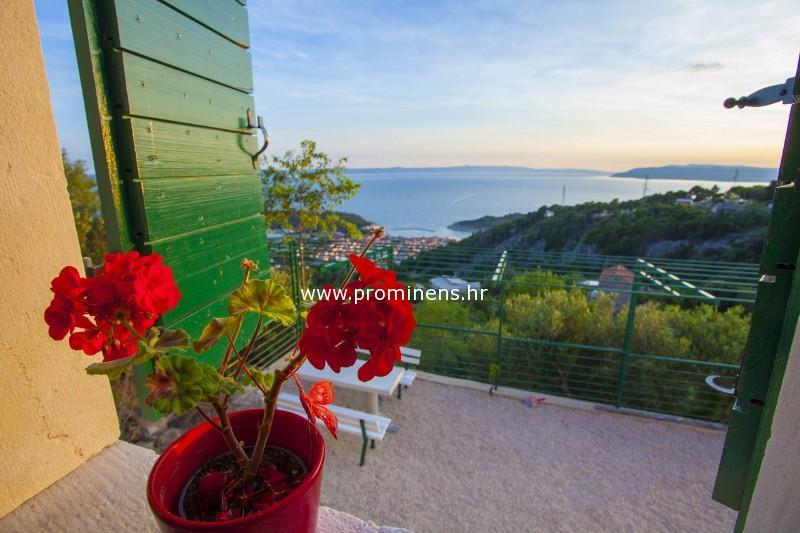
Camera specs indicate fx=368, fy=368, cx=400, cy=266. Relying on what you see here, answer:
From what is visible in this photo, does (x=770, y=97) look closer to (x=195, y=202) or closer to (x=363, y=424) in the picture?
(x=195, y=202)

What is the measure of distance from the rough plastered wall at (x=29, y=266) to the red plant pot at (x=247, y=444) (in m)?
0.51

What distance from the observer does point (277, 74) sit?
12.5ft

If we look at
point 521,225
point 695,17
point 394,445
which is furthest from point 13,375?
point 521,225

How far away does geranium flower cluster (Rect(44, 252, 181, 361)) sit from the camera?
19.7 inches

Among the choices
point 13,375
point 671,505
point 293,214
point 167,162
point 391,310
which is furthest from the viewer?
point 293,214

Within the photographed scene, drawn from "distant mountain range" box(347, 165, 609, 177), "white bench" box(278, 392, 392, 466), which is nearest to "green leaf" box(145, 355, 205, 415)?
"white bench" box(278, 392, 392, 466)

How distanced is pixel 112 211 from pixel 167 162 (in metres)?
0.26

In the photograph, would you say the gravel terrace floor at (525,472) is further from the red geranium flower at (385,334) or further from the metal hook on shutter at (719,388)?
the red geranium flower at (385,334)

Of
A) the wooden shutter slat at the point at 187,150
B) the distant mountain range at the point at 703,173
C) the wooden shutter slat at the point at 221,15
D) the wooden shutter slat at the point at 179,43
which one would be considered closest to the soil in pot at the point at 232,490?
the wooden shutter slat at the point at 187,150

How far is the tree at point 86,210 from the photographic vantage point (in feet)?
12.1

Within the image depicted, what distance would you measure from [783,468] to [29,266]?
4.95ft

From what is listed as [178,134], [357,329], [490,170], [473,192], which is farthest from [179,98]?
[473,192]

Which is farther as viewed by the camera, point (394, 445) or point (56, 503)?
point (394, 445)

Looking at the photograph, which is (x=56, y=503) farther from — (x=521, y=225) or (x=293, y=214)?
(x=521, y=225)
